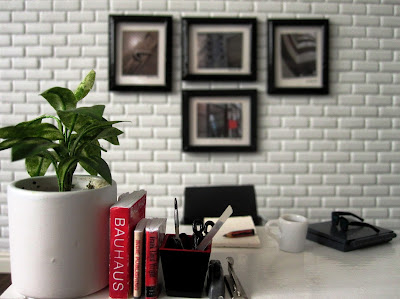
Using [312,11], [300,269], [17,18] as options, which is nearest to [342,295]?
[300,269]

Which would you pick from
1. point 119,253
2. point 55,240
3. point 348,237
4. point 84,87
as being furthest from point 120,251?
point 348,237

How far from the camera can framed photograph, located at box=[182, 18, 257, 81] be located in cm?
246

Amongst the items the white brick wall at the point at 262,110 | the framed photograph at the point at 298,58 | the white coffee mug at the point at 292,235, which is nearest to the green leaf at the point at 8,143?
the white coffee mug at the point at 292,235

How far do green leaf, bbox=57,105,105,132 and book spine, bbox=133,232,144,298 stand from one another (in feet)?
1.13

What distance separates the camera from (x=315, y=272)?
1168 millimetres

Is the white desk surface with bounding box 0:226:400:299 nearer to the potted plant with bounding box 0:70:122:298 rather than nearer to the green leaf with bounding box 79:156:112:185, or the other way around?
the potted plant with bounding box 0:70:122:298

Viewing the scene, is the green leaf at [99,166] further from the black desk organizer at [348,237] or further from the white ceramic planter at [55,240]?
the black desk organizer at [348,237]

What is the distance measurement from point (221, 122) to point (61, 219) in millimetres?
1721

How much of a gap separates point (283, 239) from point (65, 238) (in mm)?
812

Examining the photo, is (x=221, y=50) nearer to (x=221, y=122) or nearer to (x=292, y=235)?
(x=221, y=122)

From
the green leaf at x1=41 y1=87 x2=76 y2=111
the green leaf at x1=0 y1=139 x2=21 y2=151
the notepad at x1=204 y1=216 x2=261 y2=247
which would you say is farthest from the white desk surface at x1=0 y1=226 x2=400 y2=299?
the green leaf at x1=41 y1=87 x2=76 y2=111

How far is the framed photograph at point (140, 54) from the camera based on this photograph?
2.45 m

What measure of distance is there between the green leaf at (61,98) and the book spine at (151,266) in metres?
0.43

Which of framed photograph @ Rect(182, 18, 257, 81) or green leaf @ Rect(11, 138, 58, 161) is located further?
framed photograph @ Rect(182, 18, 257, 81)
